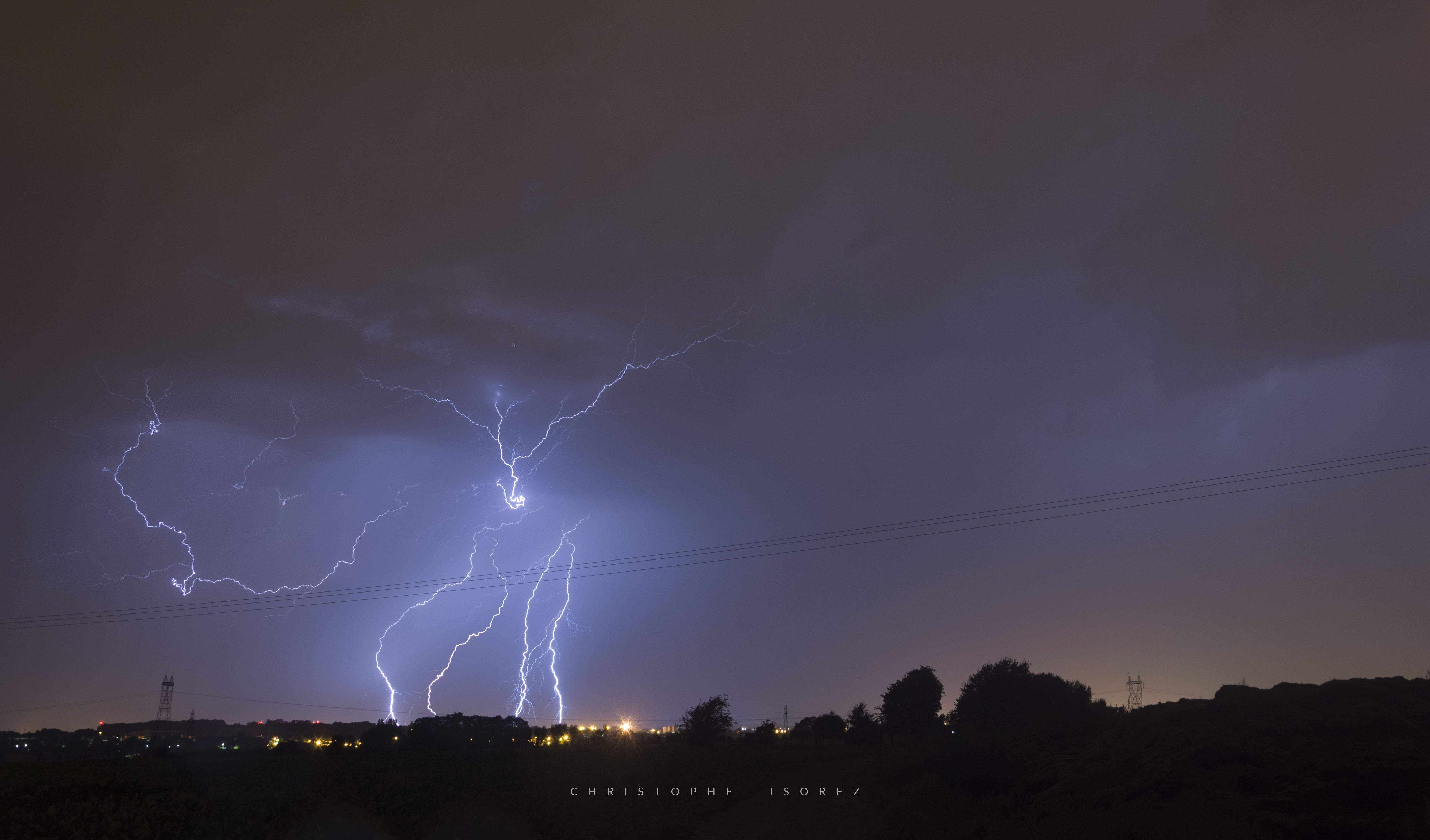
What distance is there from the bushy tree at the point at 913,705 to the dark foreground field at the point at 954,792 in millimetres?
34995

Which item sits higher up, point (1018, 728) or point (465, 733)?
point (1018, 728)

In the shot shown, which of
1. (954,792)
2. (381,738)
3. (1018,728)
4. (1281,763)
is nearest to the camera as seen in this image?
(1281,763)

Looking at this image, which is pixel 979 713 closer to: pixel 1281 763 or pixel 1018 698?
pixel 1018 698

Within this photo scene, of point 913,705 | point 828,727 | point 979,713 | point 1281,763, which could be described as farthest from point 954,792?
point 828,727

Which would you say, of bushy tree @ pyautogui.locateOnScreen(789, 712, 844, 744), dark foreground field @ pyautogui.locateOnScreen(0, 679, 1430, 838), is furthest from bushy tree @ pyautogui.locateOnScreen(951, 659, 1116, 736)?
bushy tree @ pyautogui.locateOnScreen(789, 712, 844, 744)

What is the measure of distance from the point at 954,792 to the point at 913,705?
42.7m

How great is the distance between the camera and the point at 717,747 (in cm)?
4625

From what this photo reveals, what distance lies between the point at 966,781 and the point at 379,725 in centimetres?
5335

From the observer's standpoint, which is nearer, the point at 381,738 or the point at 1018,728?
the point at 1018,728

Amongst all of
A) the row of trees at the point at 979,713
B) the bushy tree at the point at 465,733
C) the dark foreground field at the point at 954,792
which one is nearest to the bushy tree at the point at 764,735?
the row of trees at the point at 979,713

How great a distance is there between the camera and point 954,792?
17594 millimetres

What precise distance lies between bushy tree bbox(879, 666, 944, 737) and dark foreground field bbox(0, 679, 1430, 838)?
3499 centimetres

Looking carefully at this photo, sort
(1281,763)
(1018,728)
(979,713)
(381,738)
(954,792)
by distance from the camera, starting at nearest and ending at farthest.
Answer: (1281,763)
(954,792)
(1018,728)
(979,713)
(381,738)

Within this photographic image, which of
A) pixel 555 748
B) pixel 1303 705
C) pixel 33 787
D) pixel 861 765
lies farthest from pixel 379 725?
pixel 1303 705
